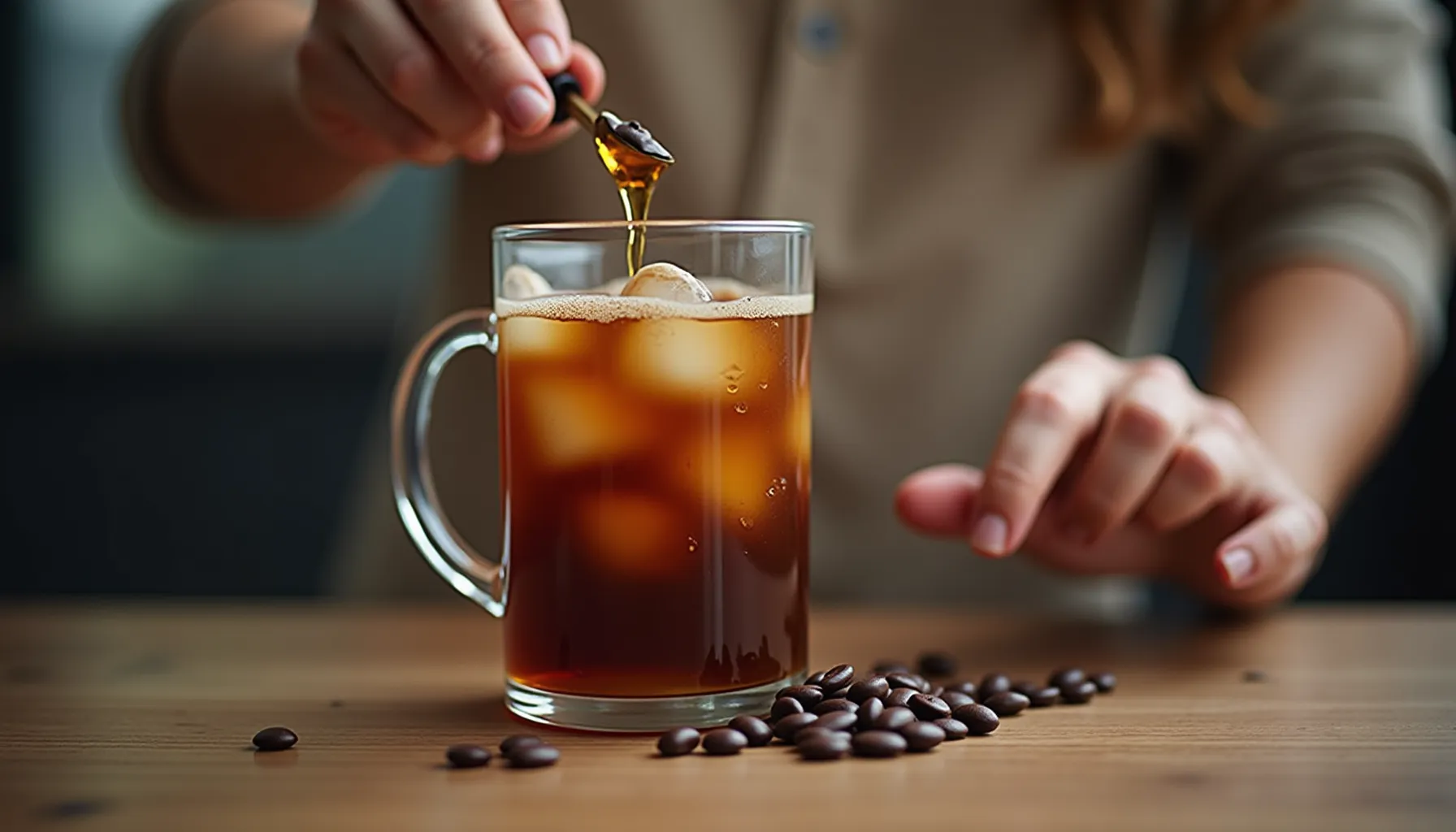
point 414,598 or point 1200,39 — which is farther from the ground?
point 1200,39

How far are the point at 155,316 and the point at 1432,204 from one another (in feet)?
11.4

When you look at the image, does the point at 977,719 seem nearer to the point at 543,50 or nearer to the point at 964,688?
the point at 964,688

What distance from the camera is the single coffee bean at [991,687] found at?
1.44m

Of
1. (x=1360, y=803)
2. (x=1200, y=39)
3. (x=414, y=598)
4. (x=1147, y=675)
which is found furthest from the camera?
(x=414, y=598)

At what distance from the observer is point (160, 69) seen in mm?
2229

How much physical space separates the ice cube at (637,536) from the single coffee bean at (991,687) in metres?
0.33

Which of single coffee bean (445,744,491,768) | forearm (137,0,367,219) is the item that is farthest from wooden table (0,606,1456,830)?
forearm (137,0,367,219)

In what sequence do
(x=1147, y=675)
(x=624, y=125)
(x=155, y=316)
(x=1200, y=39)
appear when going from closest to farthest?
(x=624, y=125), (x=1147, y=675), (x=1200, y=39), (x=155, y=316)

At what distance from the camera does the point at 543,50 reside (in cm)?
142

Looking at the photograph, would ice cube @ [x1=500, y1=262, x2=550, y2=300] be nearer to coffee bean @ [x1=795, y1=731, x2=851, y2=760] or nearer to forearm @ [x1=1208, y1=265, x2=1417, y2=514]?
coffee bean @ [x1=795, y1=731, x2=851, y2=760]

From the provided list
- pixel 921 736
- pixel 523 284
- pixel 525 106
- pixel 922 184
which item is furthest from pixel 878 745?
pixel 922 184

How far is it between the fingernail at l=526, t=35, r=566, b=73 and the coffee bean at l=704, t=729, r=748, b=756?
0.63 metres

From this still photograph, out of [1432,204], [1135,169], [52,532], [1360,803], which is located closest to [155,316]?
[52,532]

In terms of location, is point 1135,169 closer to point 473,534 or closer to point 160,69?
point 473,534
